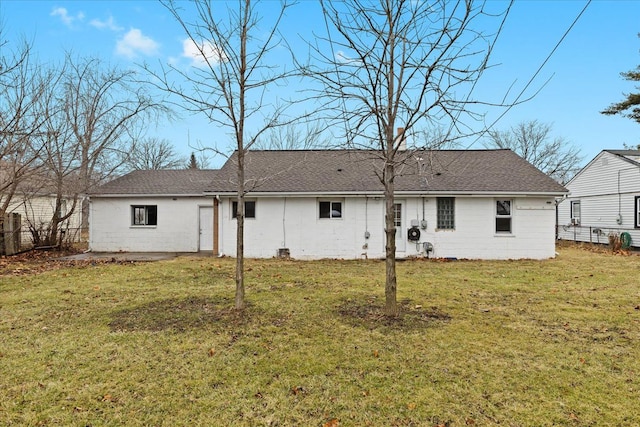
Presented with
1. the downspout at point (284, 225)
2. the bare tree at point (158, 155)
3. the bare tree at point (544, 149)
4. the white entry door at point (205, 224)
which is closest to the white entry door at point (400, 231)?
the downspout at point (284, 225)

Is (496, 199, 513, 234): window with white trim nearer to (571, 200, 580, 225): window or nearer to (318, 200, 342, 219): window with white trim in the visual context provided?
(318, 200, 342, 219): window with white trim

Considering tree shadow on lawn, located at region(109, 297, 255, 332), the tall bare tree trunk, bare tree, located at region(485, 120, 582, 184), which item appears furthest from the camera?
bare tree, located at region(485, 120, 582, 184)

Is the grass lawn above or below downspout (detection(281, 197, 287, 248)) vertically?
below

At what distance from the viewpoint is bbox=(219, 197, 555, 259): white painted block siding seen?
1234cm

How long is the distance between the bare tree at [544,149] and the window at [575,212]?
1317cm

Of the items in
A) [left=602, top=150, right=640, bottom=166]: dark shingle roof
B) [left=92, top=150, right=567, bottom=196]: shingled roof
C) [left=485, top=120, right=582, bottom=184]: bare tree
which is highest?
[left=485, top=120, right=582, bottom=184]: bare tree

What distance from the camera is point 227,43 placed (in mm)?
5312

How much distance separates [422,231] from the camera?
40.7ft

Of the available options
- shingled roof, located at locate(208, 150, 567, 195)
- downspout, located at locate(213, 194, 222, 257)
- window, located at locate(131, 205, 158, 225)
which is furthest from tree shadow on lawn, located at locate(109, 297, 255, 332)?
window, located at locate(131, 205, 158, 225)

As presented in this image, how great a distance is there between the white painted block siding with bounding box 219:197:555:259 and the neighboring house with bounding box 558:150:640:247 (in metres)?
6.91

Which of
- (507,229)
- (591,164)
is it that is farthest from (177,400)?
(591,164)

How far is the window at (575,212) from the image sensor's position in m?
19.4

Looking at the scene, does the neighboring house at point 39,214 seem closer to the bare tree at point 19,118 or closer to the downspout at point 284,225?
the bare tree at point 19,118

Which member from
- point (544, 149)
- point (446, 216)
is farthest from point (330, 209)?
point (544, 149)
